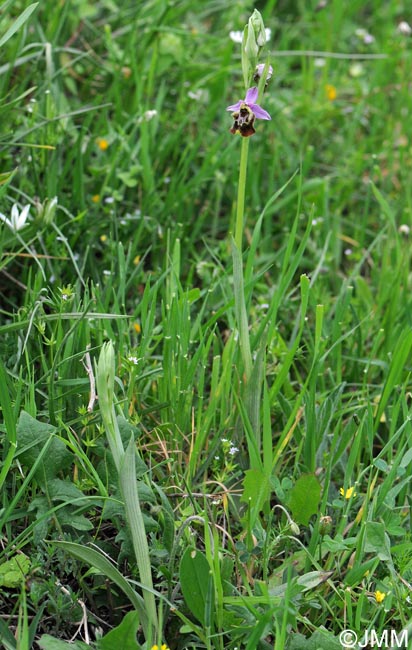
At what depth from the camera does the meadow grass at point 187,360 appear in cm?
165

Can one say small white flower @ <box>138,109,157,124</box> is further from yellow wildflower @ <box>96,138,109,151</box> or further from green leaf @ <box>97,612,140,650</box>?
green leaf @ <box>97,612,140,650</box>

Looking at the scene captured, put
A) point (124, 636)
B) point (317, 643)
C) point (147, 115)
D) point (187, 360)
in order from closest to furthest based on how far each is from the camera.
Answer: point (124, 636) → point (317, 643) → point (187, 360) → point (147, 115)

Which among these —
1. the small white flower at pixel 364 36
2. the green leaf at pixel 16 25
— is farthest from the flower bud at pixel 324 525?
the small white flower at pixel 364 36

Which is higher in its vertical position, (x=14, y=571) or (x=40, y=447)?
(x=40, y=447)

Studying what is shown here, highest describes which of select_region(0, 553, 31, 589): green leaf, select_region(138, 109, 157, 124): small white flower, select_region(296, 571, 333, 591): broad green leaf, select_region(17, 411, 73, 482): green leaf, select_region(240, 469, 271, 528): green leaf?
select_region(138, 109, 157, 124): small white flower

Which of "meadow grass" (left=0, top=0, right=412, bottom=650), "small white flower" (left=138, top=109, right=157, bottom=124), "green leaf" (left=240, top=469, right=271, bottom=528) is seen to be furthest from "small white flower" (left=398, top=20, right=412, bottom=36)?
"green leaf" (left=240, top=469, right=271, bottom=528)

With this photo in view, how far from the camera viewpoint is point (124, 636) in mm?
1492

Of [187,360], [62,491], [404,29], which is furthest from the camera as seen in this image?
[404,29]

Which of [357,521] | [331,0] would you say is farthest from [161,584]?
[331,0]

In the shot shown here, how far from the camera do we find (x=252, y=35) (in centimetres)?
173

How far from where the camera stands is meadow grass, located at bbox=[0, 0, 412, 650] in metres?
1.65

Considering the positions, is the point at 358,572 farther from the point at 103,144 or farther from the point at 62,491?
the point at 103,144

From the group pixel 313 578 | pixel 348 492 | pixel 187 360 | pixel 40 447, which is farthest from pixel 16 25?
pixel 313 578

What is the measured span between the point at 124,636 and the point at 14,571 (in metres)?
0.28
